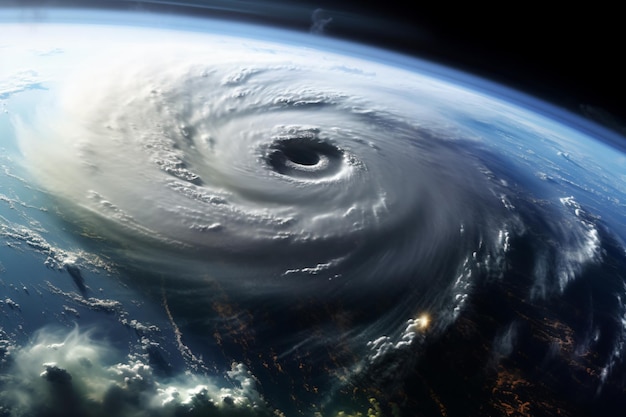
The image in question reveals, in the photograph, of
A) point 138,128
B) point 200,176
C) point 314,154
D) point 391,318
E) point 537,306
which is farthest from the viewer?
point 314,154

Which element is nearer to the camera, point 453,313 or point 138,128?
point 453,313

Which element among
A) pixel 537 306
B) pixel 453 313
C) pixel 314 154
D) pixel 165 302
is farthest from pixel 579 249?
pixel 165 302

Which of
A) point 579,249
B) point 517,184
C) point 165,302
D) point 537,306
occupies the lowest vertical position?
point 165,302

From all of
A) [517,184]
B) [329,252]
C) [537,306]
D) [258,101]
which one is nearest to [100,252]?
[329,252]

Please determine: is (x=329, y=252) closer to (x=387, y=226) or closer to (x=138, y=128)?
(x=387, y=226)

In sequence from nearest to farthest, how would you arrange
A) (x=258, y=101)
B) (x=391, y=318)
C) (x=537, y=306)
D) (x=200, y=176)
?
1. (x=391, y=318)
2. (x=537, y=306)
3. (x=200, y=176)
4. (x=258, y=101)

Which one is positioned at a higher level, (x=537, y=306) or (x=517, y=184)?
(x=517, y=184)
